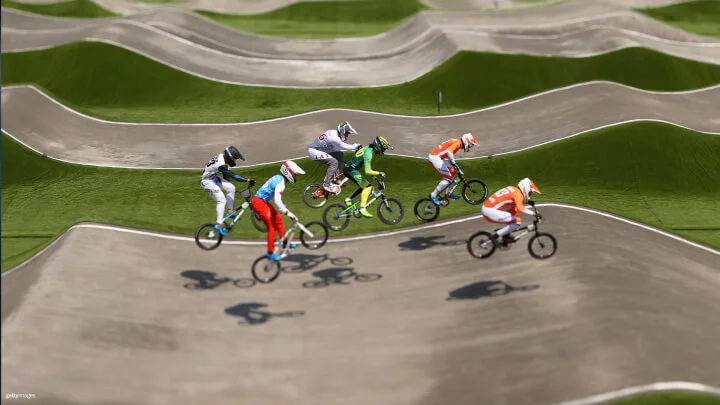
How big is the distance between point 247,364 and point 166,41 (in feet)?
97.6

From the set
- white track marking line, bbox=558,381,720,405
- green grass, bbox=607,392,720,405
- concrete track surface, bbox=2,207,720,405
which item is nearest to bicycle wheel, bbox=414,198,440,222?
concrete track surface, bbox=2,207,720,405

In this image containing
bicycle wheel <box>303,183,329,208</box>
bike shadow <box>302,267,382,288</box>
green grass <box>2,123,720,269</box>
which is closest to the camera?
bike shadow <box>302,267,382,288</box>

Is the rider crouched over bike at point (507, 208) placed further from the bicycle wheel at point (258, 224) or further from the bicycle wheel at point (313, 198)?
the bicycle wheel at point (258, 224)

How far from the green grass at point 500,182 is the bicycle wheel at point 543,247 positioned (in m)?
4.02

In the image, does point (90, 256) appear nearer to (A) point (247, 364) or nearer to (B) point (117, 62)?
(A) point (247, 364)

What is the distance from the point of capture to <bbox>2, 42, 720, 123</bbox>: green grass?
35.3 meters

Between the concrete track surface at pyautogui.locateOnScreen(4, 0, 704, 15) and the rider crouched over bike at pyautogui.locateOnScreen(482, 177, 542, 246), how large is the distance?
39.9m

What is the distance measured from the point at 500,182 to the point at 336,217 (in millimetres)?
Result: 7852

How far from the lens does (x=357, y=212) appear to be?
22.3 metres

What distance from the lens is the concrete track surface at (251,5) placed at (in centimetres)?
5677

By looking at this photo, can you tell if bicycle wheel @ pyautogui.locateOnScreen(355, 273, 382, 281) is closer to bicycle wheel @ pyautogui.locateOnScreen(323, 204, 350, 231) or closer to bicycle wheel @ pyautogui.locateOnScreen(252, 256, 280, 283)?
bicycle wheel @ pyautogui.locateOnScreen(252, 256, 280, 283)

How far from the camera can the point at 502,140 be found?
3034 centimetres

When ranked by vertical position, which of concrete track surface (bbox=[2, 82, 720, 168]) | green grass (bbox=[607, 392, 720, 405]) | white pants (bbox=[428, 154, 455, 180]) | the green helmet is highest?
concrete track surface (bbox=[2, 82, 720, 168])

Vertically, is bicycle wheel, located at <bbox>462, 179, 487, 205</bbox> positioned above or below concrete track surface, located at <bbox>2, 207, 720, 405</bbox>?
above
